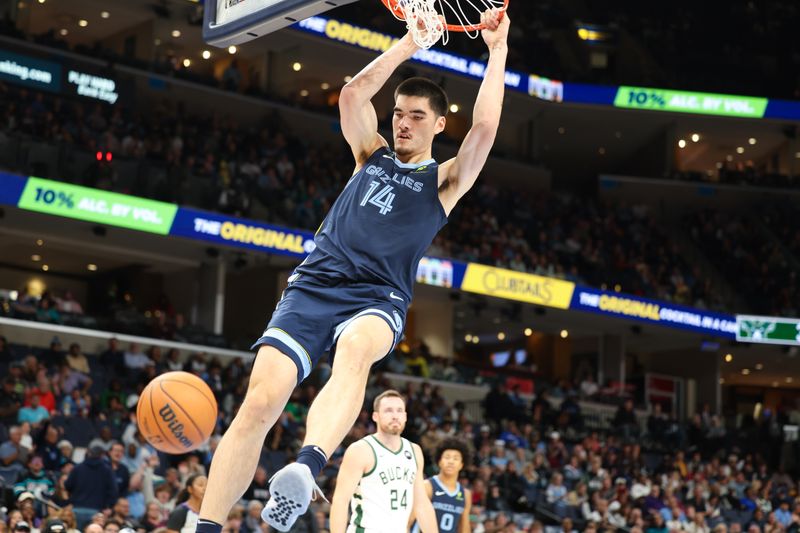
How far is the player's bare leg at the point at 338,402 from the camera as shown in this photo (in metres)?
5.09

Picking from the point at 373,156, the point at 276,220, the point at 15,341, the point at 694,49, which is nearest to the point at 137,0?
the point at 276,220

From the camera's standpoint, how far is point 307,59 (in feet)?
118

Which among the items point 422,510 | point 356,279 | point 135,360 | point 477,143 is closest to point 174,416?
point 422,510

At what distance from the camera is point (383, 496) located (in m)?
8.88

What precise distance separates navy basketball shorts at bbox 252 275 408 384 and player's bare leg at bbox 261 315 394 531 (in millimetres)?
104

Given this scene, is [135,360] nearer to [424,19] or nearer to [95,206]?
[95,206]

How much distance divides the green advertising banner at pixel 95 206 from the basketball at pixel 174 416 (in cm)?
1569

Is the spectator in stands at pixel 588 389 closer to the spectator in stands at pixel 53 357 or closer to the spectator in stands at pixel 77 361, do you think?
the spectator in stands at pixel 77 361

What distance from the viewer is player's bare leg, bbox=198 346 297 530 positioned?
5379 mm

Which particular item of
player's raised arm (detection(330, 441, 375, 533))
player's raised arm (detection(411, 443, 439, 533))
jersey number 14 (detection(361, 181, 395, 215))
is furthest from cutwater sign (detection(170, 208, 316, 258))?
jersey number 14 (detection(361, 181, 395, 215))

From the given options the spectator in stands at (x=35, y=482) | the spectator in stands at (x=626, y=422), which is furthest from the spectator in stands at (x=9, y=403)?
the spectator in stands at (x=626, y=422)

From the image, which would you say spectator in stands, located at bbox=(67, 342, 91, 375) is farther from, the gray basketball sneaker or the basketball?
the gray basketball sneaker

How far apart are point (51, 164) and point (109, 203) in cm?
148

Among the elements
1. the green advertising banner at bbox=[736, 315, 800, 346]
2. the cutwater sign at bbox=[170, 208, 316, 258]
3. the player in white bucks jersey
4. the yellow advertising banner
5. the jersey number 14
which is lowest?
the player in white bucks jersey
